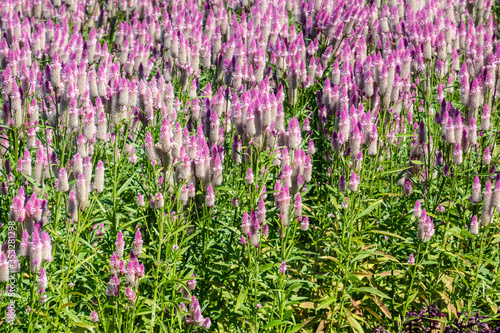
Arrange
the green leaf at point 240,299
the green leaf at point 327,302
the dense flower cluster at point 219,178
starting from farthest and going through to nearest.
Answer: the green leaf at point 327,302, the green leaf at point 240,299, the dense flower cluster at point 219,178

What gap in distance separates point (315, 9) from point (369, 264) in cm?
363

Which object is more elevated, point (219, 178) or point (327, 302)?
point (219, 178)

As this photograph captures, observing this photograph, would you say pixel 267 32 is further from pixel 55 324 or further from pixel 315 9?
pixel 55 324

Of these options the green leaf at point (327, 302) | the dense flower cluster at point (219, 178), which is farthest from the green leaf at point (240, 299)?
the green leaf at point (327, 302)

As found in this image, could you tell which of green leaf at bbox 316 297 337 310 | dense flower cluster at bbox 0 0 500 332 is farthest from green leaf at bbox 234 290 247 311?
green leaf at bbox 316 297 337 310

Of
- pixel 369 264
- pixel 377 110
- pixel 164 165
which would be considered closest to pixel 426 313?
pixel 369 264

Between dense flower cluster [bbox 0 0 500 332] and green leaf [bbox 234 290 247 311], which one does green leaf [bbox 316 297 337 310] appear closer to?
dense flower cluster [bbox 0 0 500 332]

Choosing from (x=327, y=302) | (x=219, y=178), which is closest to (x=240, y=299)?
(x=327, y=302)

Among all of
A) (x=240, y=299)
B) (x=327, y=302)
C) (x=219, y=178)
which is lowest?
(x=327, y=302)

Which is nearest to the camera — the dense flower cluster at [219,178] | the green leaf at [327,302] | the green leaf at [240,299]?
the dense flower cluster at [219,178]

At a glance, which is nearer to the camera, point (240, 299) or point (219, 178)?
point (240, 299)

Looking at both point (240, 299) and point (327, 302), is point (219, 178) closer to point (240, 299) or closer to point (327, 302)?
point (240, 299)

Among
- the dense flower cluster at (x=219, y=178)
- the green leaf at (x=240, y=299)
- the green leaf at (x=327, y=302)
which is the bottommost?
the green leaf at (x=327, y=302)

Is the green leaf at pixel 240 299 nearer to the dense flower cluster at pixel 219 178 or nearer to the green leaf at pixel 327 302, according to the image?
the dense flower cluster at pixel 219 178
